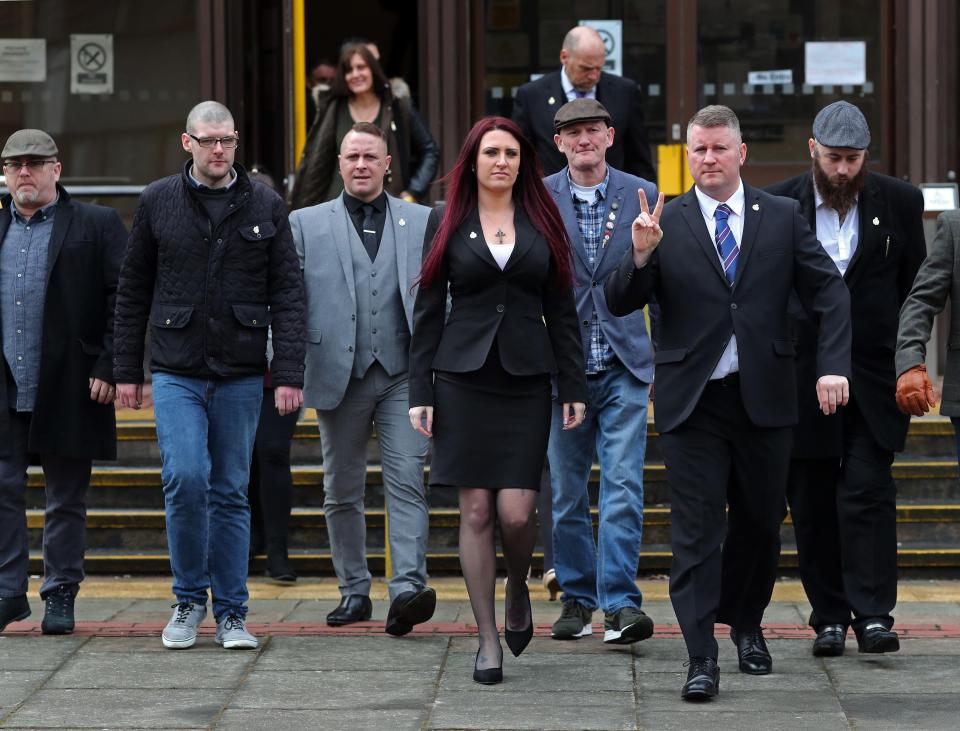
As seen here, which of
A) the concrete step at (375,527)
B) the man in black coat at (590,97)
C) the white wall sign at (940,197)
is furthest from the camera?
the white wall sign at (940,197)

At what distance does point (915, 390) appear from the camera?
6762mm

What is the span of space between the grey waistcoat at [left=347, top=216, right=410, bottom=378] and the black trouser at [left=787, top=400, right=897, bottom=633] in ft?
5.70

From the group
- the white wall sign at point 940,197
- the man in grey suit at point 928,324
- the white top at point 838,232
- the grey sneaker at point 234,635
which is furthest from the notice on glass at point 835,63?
the grey sneaker at point 234,635

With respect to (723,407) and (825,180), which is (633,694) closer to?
(723,407)

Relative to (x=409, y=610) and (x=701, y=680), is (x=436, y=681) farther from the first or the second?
(x=701, y=680)

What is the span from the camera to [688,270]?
6.67 meters

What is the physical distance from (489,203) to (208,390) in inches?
55.6

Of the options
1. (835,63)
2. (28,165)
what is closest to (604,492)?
(28,165)

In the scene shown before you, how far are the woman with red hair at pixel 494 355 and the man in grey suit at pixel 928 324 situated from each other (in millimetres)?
1203

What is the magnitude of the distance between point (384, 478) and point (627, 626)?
130cm

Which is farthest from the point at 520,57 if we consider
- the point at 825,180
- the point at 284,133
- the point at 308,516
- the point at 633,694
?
the point at 633,694

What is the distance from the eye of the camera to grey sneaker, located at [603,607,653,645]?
23.6ft

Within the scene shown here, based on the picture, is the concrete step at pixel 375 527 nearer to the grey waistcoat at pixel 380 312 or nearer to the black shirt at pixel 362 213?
the grey waistcoat at pixel 380 312

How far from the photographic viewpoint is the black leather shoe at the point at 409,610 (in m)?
7.46
